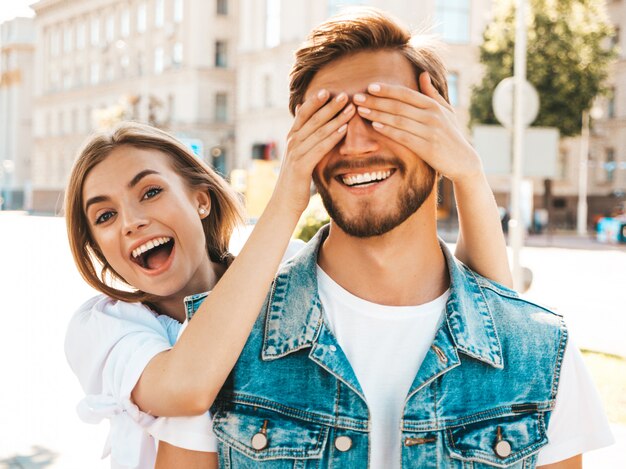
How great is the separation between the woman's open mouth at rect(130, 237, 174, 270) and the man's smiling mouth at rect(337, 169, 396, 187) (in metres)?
1.09

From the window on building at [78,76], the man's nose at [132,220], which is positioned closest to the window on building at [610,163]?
the man's nose at [132,220]

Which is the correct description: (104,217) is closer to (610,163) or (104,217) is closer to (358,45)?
(358,45)

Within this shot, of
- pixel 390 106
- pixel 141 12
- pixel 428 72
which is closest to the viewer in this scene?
pixel 390 106

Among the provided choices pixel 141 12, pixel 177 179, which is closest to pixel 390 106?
pixel 177 179

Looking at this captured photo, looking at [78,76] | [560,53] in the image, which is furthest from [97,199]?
[78,76]

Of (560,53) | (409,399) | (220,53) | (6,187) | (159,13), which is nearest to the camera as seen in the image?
(409,399)

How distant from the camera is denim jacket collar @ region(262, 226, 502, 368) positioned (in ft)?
7.50

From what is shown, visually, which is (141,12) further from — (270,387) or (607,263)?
(270,387)

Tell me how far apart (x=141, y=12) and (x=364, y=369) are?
64.4 metres

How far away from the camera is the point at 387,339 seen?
2.31 metres

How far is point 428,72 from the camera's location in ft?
7.98

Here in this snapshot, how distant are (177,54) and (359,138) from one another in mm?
57646

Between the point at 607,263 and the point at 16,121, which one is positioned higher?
the point at 16,121

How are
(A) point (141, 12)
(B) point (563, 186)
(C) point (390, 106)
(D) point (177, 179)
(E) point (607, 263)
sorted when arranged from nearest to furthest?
(C) point (390, 106) < (D) point (177, 179) < (E) point (607, 263) < (B) point (563, 186) < (A) point (141, 12)
